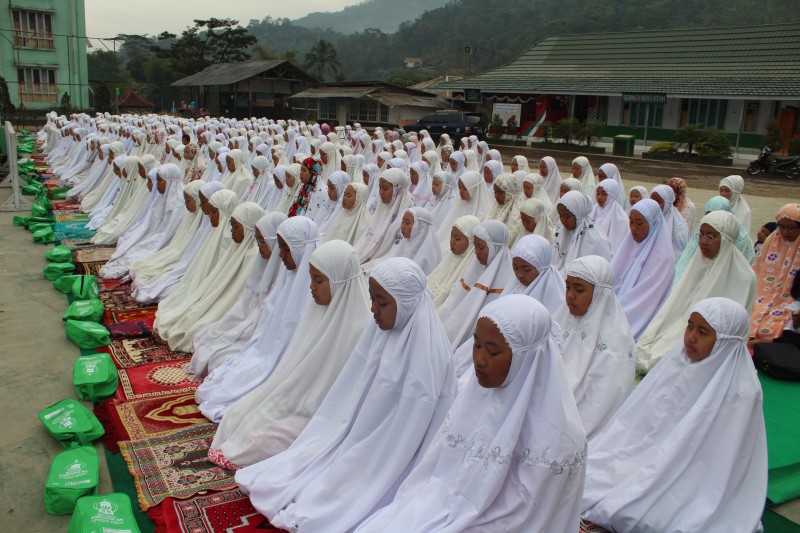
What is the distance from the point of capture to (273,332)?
447cm

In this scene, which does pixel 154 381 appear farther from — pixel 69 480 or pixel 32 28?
pixel 32 28

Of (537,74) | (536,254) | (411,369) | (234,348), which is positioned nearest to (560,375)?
(411,369)

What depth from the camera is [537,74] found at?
30969 millimetres

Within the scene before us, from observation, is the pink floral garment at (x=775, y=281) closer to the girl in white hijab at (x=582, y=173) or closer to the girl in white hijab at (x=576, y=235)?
the girl in white hijab at (x=576, y=235)

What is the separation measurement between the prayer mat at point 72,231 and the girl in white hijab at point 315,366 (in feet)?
22.0

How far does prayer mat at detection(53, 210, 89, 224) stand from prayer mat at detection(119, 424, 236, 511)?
7.26 m

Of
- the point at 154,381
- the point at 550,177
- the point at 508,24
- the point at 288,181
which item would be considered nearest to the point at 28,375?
the point at 154,381

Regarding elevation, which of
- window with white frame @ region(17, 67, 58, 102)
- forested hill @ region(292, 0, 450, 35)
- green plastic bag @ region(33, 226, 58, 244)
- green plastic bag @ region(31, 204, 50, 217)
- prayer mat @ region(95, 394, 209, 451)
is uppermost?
forested hill @ region(292, 0, 450, 35)

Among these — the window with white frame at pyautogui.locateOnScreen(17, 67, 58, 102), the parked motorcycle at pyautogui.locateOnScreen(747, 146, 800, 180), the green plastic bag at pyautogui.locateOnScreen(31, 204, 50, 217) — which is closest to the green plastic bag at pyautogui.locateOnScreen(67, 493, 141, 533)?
the green plastic bag at pyautogui.locateOnScreen(31, 204, 50, 217)

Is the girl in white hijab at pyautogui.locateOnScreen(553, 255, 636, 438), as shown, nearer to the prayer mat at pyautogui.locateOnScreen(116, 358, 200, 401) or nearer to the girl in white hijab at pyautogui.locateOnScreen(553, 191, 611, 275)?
the girl in white hijab at pyautogui.locateOnScreen(553, 191, 611, 275)

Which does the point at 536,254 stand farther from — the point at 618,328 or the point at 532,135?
the point at 532,135

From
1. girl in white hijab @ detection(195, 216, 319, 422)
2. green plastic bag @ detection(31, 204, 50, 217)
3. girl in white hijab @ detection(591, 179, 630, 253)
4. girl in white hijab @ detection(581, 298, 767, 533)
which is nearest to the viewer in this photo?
girl in white hijab @ detection(581, 298, 767, 533)

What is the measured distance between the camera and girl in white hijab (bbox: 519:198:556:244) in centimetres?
654

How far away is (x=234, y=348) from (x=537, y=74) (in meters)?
28.7
